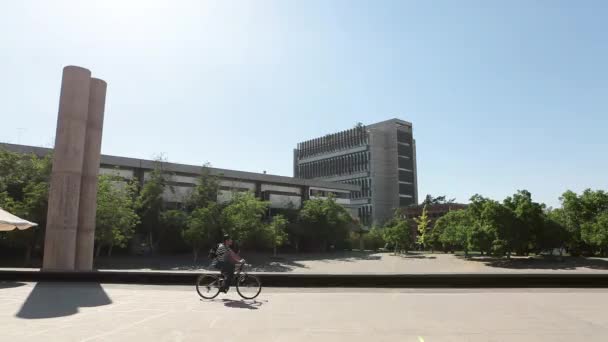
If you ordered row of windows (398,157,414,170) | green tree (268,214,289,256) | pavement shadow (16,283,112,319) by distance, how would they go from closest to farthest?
1. pavement shadow (16,283,112,319)
2. green tree (268,214,289,256)
3. row of windows (398,157,414,170)

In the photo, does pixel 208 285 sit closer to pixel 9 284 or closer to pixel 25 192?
pixel 9 284

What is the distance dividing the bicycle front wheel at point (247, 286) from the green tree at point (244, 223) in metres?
32.5

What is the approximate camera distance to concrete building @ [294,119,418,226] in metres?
110

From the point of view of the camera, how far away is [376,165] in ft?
363

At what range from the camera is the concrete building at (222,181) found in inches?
1829

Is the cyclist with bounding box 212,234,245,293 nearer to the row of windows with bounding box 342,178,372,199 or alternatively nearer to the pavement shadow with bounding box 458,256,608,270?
the pavement shadow with bounding box 458,256,608,270

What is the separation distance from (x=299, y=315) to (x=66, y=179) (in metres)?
10.7

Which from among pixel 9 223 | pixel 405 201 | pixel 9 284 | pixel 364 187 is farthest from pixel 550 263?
pixel 405 201

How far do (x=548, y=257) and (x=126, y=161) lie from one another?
4864 centimetres

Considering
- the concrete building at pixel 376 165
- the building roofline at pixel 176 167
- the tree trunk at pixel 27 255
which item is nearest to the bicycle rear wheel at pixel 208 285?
the tree trunk at pixel 27 255

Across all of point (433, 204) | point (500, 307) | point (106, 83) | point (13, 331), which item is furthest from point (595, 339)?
point (433, 204)

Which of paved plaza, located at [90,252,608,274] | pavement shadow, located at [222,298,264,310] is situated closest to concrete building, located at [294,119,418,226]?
paved plaza, located at [90,252,608,274]

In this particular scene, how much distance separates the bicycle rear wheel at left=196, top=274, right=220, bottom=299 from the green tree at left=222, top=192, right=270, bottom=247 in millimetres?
32501

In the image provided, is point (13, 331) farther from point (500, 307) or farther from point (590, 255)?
point (590, 255)
